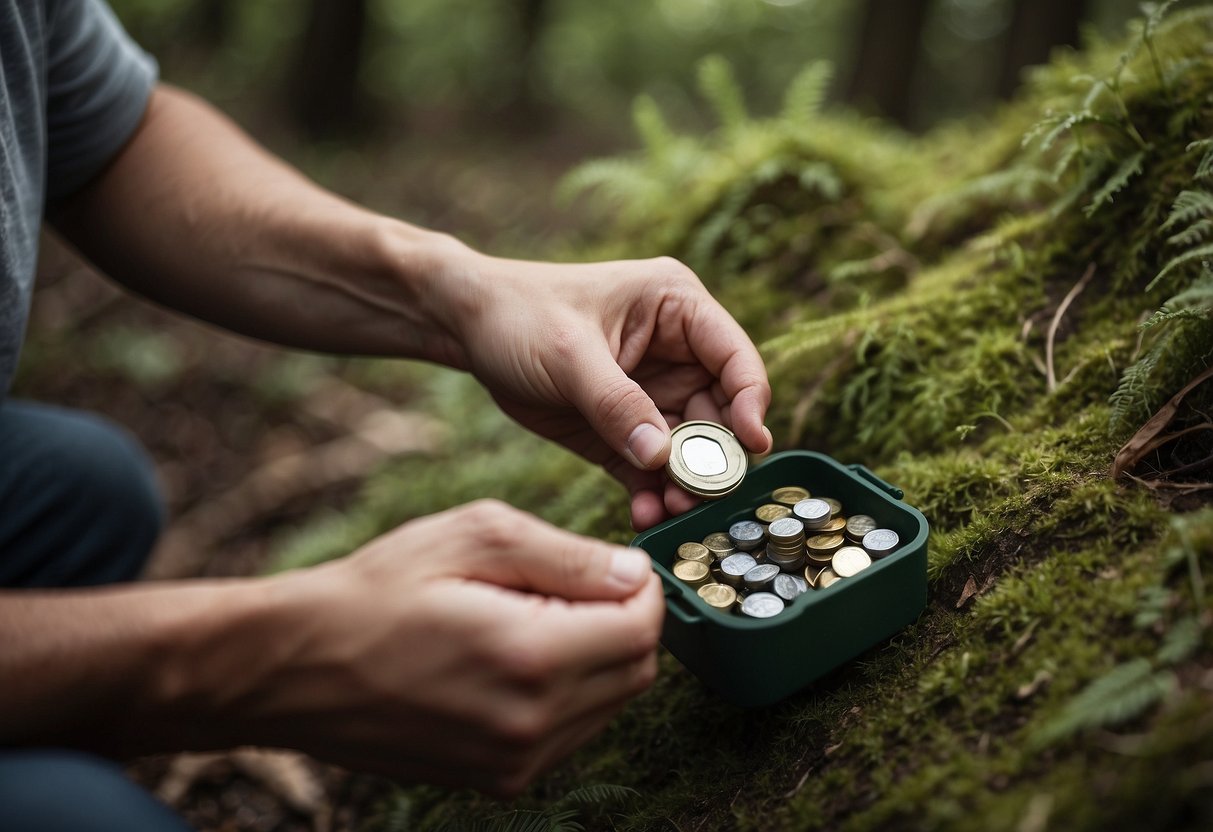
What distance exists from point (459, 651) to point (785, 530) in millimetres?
1040

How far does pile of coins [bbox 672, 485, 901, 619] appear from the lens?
2172 millimetres

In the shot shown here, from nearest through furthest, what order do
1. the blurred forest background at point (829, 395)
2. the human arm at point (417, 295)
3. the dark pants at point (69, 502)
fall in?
1. the blurred forest background at point (829, 395)
2. the human arm at point (417, 295)
3. the dark pants at point (69, 502)

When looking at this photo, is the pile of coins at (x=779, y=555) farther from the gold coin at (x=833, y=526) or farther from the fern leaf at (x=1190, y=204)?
the fern leaf at (x=1190, y=204)

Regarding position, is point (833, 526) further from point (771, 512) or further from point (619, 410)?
point (619, 410)

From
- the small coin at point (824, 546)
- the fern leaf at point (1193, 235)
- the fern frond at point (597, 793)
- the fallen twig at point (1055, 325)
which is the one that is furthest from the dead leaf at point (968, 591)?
the fern leaf at point (1193, 235)

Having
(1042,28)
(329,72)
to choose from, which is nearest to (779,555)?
(1042,28)

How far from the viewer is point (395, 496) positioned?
4.30 m

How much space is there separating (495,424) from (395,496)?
0.66 m

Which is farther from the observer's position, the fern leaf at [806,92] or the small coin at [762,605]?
the fern leaf at [806,92]

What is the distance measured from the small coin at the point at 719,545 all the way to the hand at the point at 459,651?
569 millimetres

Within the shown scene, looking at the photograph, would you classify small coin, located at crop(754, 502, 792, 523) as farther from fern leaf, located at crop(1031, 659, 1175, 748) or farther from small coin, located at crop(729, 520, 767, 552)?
fern leaf, located at crop(1031, 659, 1175, 748)

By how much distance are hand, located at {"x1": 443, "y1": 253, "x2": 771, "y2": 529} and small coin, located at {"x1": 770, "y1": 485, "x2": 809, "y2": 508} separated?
198 millimetres

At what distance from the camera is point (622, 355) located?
2604 millimetres

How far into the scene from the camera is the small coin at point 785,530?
2.26m
